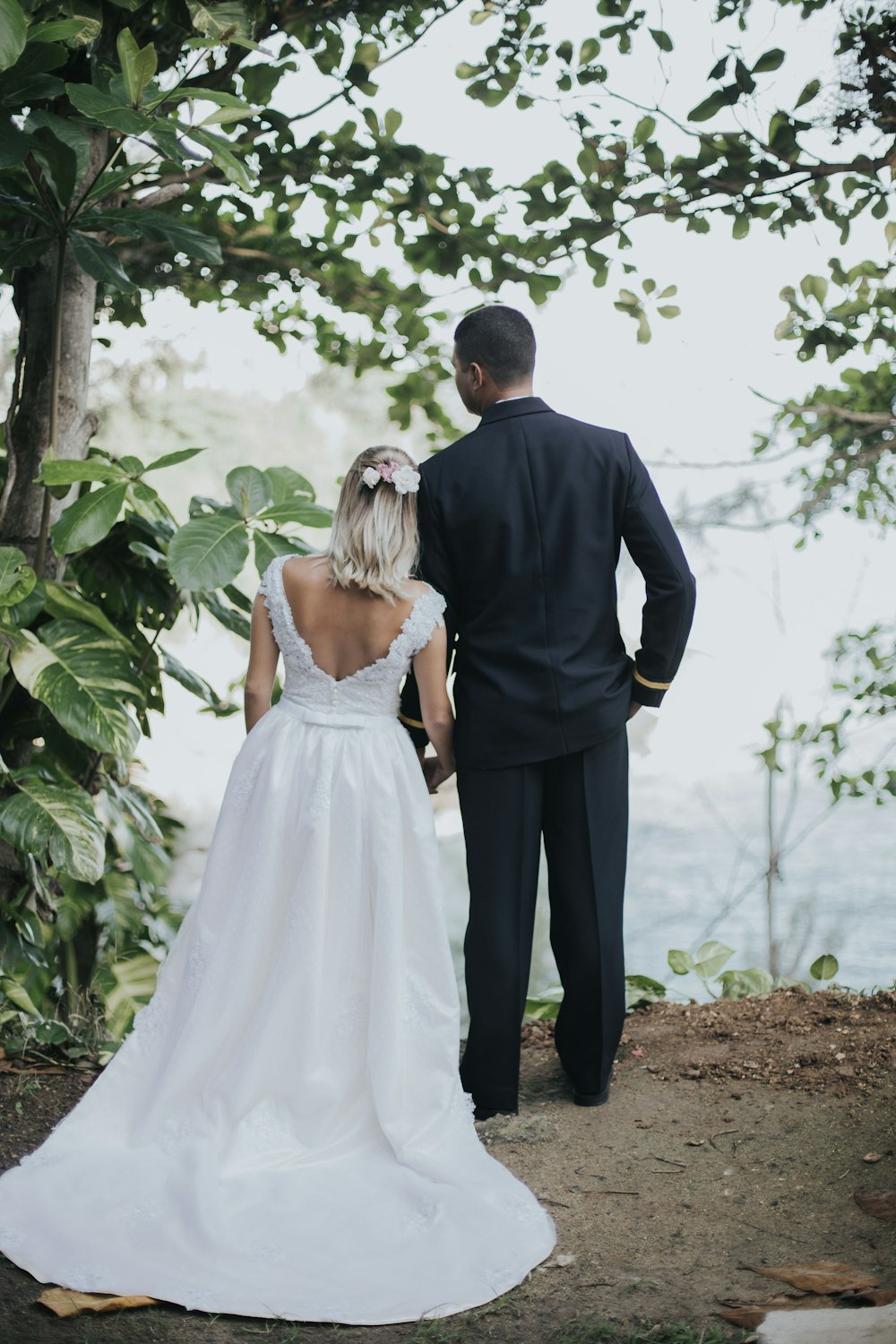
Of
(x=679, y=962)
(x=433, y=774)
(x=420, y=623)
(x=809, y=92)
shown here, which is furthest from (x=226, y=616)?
(x=809, y=92)

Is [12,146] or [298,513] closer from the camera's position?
[12,146]

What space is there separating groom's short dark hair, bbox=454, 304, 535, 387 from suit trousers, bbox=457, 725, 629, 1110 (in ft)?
2.45

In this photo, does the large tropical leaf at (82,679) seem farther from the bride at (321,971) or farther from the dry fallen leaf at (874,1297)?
the dry fallen leaf at (874,1297)

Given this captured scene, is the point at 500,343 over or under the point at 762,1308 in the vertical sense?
over

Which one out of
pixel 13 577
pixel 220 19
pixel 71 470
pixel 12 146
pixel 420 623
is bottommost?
pixel 420 623

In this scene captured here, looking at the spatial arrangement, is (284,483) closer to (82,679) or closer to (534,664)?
(82,679)

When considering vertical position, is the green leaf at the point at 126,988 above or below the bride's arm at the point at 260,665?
below

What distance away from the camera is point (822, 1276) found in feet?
5.33

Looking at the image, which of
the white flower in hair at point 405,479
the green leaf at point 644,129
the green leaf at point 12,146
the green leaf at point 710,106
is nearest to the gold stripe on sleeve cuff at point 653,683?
the white flower in hair at point 405,479

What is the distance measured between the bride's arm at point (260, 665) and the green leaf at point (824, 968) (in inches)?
70.7

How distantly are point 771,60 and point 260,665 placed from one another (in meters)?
2.14

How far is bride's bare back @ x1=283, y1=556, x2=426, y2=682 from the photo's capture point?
210 centimetres

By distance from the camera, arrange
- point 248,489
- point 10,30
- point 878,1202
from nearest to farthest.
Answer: point 878,1202 → point 10,30 → point 248,489

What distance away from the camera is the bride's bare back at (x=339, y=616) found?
2.10m
